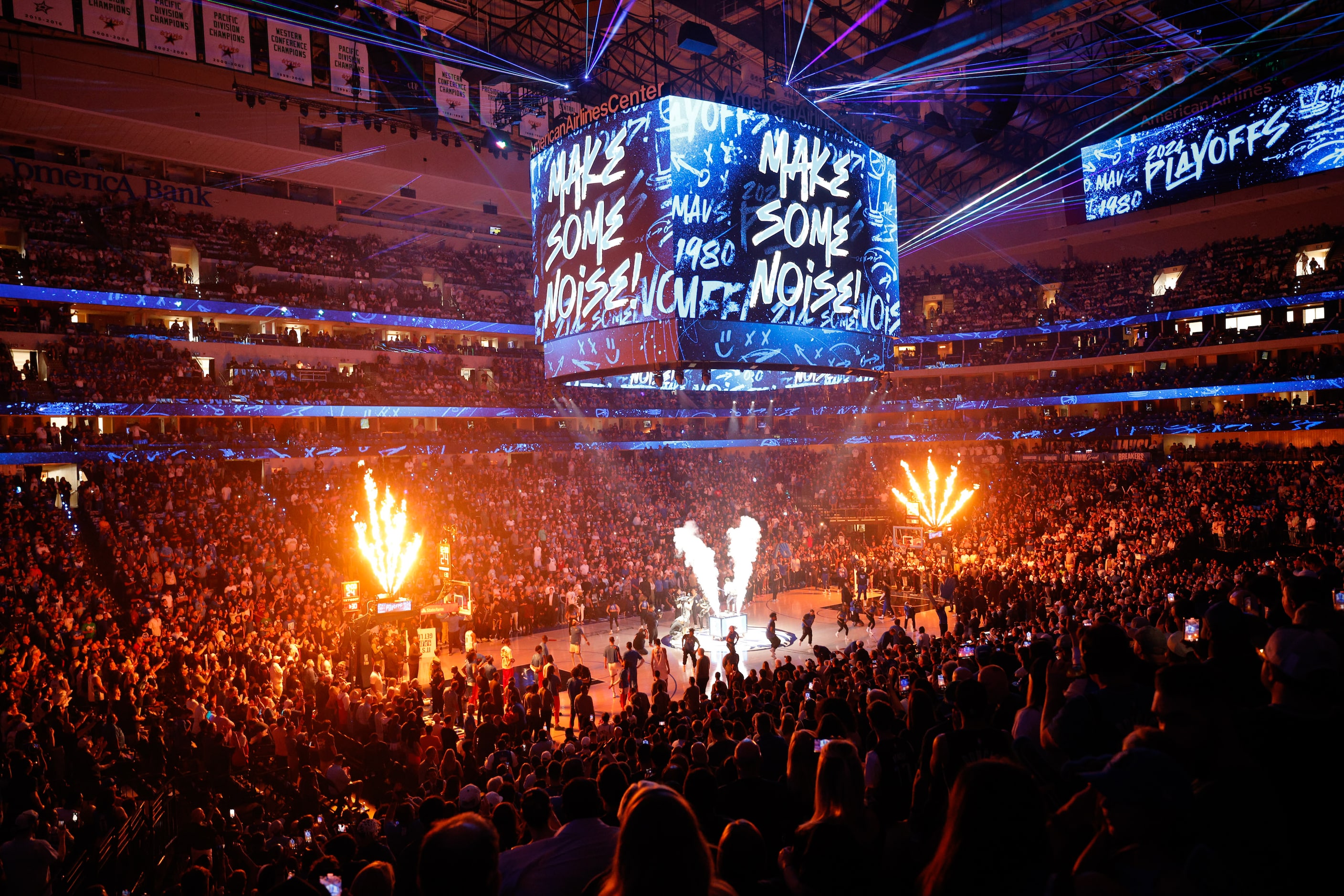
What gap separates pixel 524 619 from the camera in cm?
2662

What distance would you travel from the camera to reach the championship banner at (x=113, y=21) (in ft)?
86.2

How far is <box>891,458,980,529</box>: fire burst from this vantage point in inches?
1286

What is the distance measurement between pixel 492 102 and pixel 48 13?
1608 centimetres

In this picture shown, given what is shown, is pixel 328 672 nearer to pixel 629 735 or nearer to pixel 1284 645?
pixel 629 735

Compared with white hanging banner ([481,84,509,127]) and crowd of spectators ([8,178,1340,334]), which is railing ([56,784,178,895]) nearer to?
crowd of spectators ([8,178,1340,334])

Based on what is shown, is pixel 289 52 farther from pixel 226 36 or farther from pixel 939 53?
pixel 939 53

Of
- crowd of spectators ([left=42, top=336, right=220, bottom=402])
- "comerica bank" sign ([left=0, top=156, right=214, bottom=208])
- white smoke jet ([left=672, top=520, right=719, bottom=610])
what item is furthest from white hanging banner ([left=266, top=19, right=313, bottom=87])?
white smoke jet ([left=672, top=520, right=719, bottom=610])

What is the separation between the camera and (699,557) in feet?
101

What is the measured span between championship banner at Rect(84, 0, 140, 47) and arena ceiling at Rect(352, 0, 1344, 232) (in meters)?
8.90

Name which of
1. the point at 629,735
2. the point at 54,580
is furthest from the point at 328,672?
the point at 629,735

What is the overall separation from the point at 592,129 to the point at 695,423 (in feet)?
114

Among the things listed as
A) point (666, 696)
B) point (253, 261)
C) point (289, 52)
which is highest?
point (289, 52)

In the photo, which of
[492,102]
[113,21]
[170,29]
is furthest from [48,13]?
[492,102]

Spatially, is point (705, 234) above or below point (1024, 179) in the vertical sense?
below
